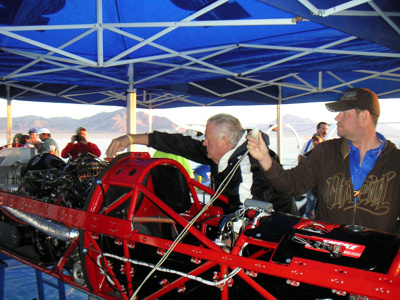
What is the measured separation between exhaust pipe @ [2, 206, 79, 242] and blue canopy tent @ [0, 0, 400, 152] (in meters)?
2.51

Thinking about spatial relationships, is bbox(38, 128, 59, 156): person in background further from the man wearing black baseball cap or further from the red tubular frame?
the man wearing black baseball cap

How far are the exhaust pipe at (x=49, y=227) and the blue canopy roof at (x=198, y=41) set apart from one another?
256cm

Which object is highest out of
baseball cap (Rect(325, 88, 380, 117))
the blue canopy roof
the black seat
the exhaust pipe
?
the blue canopy roof

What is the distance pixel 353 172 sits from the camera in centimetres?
222

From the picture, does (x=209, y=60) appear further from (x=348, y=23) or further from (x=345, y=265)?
(x=345, y=265)

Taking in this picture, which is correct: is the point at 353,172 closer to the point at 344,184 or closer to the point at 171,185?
the point at 344,184

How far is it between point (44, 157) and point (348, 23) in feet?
11.0

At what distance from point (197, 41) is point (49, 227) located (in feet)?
12.6

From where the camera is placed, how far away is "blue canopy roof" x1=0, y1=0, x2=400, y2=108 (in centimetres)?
385

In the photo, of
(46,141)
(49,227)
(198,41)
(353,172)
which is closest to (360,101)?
(353,172)

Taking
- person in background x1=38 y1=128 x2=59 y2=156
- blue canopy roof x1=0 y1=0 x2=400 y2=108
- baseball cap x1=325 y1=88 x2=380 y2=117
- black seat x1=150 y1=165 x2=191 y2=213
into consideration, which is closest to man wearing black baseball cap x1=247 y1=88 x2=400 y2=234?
baseball cap x1=325 y1=88 x2=380 y2=117

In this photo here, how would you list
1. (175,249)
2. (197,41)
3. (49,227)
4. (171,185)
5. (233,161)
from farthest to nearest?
(197,41) → (171,185) → (49,227) → (233,161) → (175,249)

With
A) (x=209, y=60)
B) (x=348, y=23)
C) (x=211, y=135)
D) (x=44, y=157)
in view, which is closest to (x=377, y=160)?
(x=211, y=135)

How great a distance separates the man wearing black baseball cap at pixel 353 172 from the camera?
2092 mm
